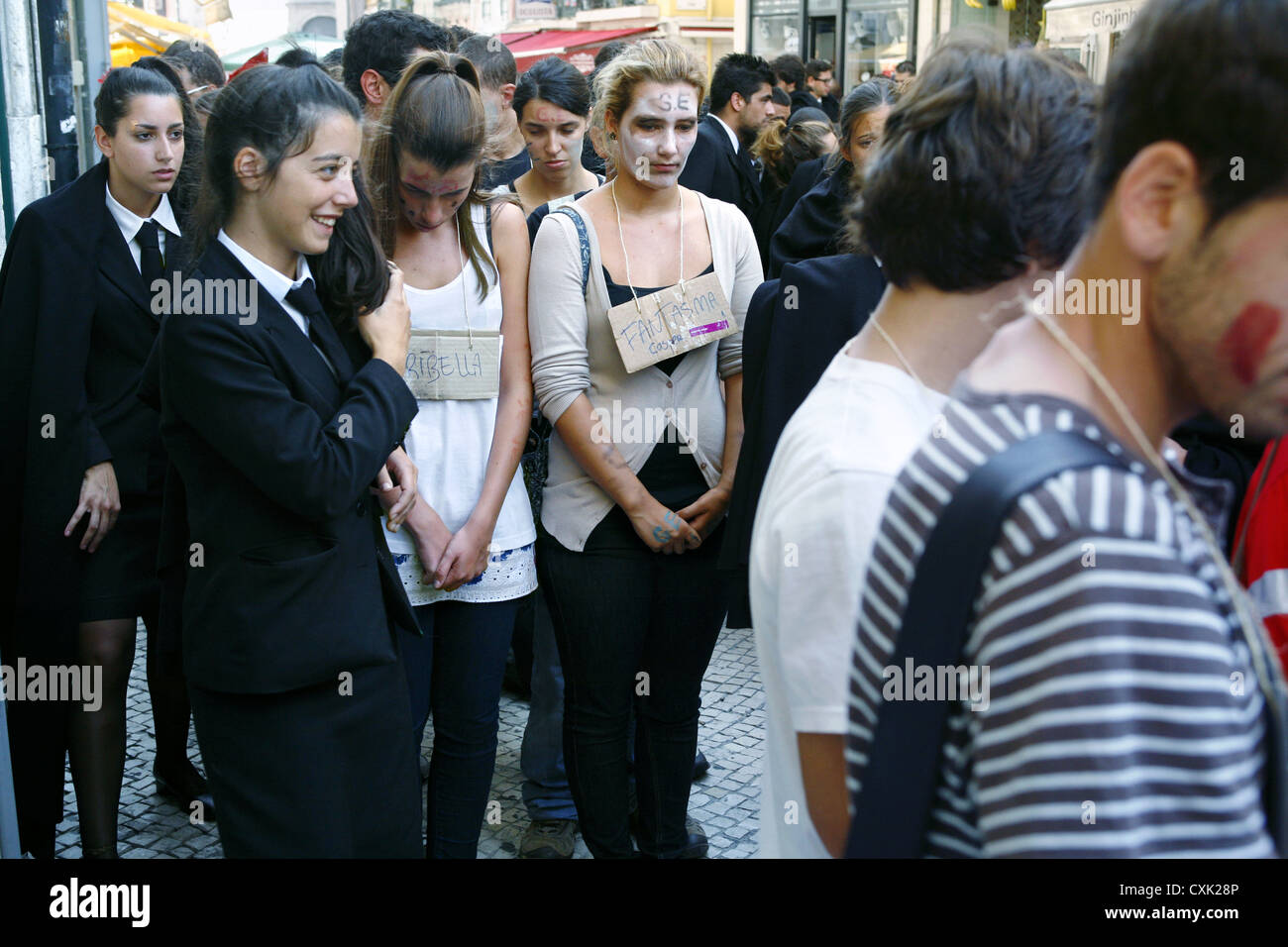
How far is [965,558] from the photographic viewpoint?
949 millimetres

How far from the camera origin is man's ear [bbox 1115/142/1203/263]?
3.17 ft

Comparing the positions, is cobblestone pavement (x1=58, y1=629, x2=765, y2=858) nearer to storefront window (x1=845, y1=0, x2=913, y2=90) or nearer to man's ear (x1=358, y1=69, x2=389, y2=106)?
man's ear (x1=358, y1=69, x2=389, y2=106)

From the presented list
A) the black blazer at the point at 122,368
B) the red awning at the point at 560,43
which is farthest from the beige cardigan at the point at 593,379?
the red awning at the point at 560,43

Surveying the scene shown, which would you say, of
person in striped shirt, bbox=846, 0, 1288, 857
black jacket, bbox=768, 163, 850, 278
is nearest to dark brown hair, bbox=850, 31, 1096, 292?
person in striped shirt, bbox=846, 0, 1288, 857

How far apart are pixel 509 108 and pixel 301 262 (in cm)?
299

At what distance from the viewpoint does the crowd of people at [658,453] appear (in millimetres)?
936

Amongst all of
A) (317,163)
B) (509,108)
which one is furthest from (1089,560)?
(509,108)

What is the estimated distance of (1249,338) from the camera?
0.96m

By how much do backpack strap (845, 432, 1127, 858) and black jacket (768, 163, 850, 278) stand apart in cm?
245

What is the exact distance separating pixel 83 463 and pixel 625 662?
1.48 metres

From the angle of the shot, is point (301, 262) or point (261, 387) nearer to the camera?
point (261, 387)

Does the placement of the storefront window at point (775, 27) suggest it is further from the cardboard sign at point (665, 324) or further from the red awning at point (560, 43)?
the cardboard sign at point (665, 324)

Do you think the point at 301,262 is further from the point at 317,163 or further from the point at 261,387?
the point at 261,387
